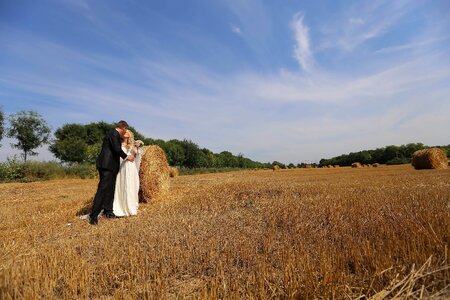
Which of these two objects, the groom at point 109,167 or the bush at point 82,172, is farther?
the bush at point 82,172

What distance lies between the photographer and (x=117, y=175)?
303 inches

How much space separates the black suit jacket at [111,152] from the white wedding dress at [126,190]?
42cm

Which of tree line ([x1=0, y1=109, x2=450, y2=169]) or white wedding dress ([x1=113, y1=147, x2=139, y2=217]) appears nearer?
white wedding dress ([x1=113, y1=147, x2=139, y2=217])

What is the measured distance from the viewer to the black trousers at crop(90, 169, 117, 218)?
681 centimetres

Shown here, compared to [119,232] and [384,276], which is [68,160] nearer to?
[119,232]

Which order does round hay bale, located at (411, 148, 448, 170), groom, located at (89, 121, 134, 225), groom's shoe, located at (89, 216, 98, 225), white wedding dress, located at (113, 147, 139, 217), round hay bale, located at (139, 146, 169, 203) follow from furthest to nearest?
round hay bale, located at (411, 148, 448, 170), round hay bale, located at (139, 146, 169, 203), white wedding dress, located at (113, 147, 139, 217), groom, located at (89, 121, 134, 225), groom's shoe, located at (89, 216, 98, 225)

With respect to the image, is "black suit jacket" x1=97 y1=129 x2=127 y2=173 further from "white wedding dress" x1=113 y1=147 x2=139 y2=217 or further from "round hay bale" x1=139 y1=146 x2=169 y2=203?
"round hay bale" x1=139 y1=146 x2=169 y2=203

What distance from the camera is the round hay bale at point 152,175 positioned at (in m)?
9.23

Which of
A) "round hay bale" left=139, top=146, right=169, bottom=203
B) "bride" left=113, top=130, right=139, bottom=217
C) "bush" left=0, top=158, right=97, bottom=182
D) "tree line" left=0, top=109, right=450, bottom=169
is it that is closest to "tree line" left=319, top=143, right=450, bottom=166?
"tree line" left=0, top=109, right=450, bottom=169

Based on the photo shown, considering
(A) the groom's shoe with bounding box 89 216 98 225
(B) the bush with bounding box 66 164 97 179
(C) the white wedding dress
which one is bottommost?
(A) the groom's shoe with bounding box 89 216 98 225

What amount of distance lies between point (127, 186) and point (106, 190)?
1.81 ft

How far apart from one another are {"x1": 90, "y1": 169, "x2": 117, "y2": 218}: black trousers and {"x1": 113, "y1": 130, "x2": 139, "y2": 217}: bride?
0.18 metres

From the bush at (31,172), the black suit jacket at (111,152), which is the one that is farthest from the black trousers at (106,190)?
the bush at (31,172)

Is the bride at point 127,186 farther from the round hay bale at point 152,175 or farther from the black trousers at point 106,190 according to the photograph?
the round hay bale at point 152,175
